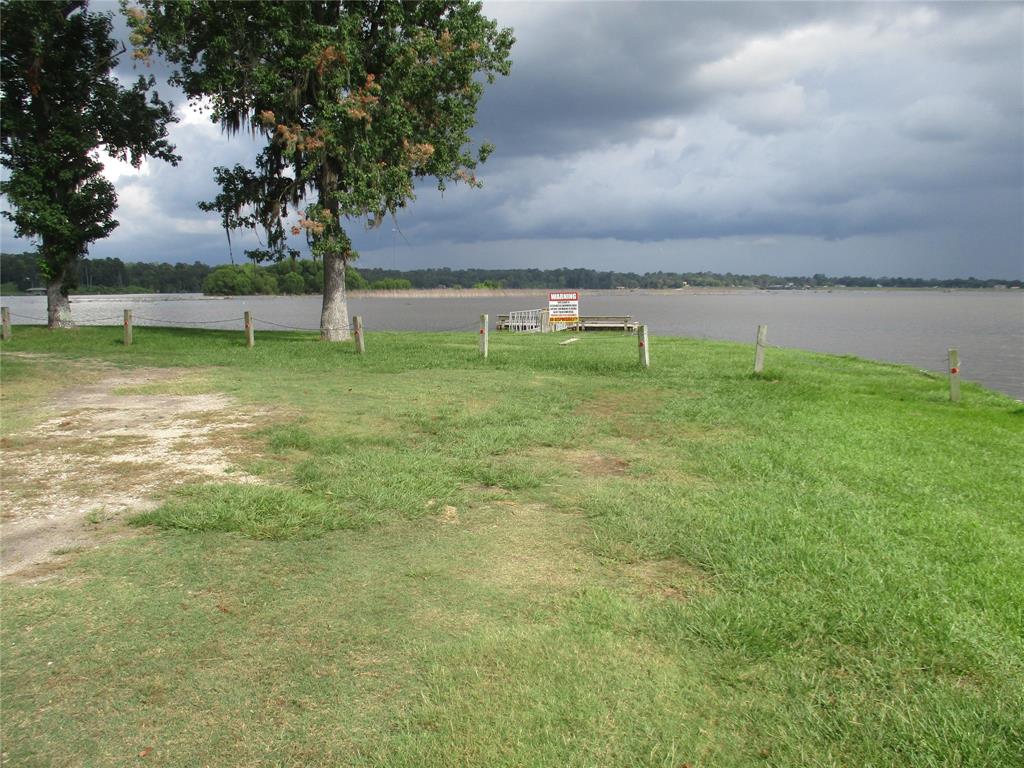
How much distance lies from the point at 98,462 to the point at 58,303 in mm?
21616

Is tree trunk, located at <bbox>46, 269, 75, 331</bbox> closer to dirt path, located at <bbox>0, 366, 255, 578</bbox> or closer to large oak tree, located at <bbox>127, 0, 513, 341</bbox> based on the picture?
large oak tree, located at <bbox>127, 0, 513, 341</bbox>

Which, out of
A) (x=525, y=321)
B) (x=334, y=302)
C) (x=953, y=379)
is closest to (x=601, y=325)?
(x=525, y=321)

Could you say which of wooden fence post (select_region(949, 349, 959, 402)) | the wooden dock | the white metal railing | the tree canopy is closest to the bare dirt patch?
wooden fence post (select_region(949, 349, 959, 402))

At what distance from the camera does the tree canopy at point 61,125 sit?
839 inches

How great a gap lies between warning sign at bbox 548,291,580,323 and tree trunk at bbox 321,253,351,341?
15.9 m

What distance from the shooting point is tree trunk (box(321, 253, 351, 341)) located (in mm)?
22719

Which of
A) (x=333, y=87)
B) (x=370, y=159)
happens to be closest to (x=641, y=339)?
(x=370, y=159)

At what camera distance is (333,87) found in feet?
64.6

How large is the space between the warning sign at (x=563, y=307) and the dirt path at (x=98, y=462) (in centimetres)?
2758

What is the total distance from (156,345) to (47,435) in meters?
13.1

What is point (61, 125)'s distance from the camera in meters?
22.3

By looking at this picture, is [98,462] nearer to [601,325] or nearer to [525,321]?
[601,325]

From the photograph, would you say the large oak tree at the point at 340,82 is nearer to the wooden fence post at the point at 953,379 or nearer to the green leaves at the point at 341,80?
the green leaves at the point at 341,80

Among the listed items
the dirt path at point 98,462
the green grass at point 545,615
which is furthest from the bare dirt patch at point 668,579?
the dirt path at point 98,462
